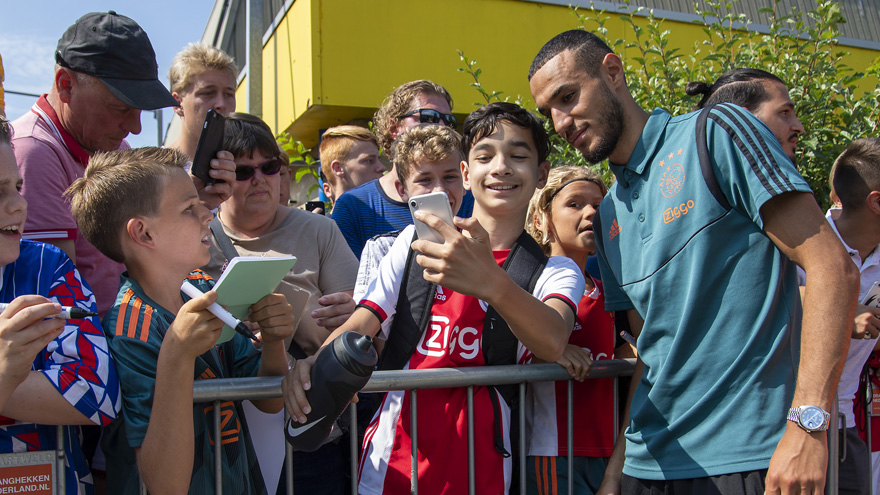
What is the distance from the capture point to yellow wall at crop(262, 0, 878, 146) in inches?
A: 361

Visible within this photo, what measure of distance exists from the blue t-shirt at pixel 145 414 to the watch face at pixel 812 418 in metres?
1.70

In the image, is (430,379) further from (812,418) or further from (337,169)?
(337,169)

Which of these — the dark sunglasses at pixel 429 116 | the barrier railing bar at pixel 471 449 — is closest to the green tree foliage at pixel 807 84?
the dark sunglasses at pixel 429 116

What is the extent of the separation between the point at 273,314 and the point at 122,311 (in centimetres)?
46

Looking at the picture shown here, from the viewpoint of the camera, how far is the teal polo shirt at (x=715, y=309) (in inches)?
80.1

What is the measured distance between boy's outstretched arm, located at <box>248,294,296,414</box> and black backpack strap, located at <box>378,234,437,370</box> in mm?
414

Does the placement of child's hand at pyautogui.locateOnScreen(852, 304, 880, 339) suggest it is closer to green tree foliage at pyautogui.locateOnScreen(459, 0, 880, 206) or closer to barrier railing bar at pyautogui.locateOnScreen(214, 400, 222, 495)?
green tree foliage at pyautogui.locateOnScreen(459, 0, 880, 206)

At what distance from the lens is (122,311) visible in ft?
6.98

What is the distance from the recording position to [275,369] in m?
2.37

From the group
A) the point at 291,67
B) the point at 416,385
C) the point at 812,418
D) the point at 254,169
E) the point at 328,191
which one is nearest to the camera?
the point at 812,418

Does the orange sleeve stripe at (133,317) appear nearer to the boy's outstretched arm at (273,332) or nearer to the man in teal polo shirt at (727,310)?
the boy's outstretched arm at (273,332)

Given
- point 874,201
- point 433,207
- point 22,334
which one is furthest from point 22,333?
point 874,201

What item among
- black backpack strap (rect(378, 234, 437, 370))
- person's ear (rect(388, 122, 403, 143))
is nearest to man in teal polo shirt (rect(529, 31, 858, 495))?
black backpack strap (rect(378, 234, 437, 370))

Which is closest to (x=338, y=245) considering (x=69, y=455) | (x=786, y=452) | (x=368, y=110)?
(x=69, y=455)
